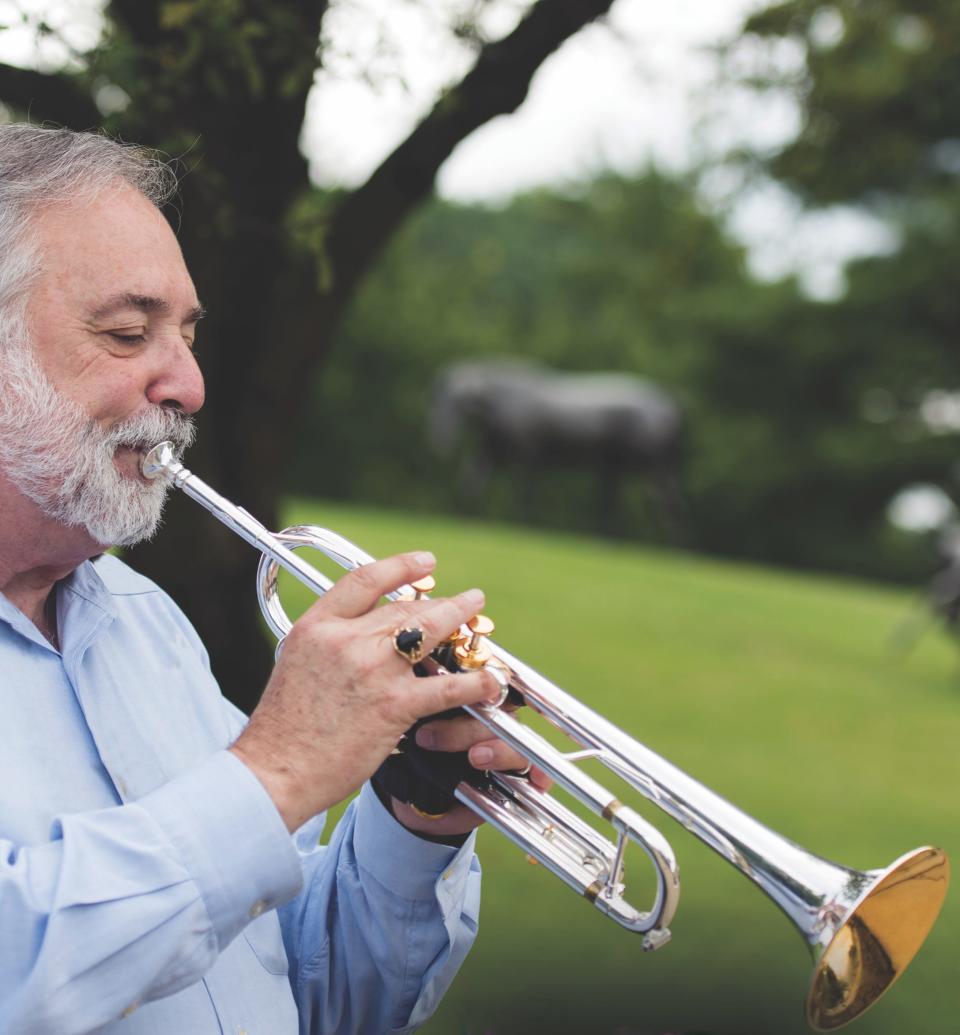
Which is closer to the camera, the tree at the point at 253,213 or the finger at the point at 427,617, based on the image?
the finger at the point at 427,617

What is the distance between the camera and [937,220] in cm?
2375

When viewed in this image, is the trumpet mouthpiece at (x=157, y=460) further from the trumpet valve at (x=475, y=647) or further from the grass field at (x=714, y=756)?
the grass field at (x=714, y=756)

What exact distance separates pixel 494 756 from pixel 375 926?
398 mm

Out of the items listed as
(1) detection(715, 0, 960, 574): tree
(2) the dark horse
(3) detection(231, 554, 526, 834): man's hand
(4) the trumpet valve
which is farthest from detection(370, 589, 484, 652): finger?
(2) the dark horse

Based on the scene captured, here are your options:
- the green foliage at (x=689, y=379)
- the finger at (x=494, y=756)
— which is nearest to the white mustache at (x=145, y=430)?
the finger at (x=494, y=756)

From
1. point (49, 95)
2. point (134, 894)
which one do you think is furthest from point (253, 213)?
point (134, 894)

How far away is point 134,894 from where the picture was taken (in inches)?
54.1

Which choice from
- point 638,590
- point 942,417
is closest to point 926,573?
point 942,417

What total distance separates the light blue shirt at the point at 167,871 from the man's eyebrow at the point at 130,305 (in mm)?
406

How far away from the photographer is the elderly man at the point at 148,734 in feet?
4.56

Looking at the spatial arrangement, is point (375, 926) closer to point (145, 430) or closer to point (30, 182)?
point (145, 430)

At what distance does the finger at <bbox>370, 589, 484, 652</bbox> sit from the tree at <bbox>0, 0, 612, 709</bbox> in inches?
79.6

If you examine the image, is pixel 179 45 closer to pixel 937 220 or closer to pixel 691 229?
pixel 691 229

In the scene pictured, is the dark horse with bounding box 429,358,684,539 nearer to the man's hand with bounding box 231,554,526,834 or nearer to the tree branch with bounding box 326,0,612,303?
the tree branch with bounding box 326,0,612,303
